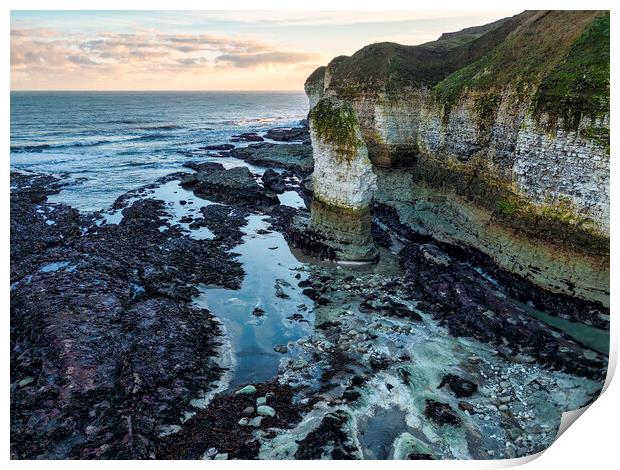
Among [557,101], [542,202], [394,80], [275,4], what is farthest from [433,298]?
[394,80]

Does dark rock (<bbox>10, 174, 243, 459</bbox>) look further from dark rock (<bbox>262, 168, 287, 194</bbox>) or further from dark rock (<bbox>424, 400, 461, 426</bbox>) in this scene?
dark rock (<bbox>262, 168, 287, 194</bbox>)

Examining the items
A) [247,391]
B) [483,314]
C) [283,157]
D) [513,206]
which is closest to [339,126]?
[513,206]

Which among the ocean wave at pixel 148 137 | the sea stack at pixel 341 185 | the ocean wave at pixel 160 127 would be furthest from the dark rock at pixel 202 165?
the ocean wave at pixel 160 127

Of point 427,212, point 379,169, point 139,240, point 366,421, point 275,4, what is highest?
point 275,4

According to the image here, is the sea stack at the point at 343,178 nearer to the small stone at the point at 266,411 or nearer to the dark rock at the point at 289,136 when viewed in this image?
the small stone at the point at 266,411

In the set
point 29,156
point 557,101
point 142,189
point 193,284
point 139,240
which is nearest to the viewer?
point 557,101
